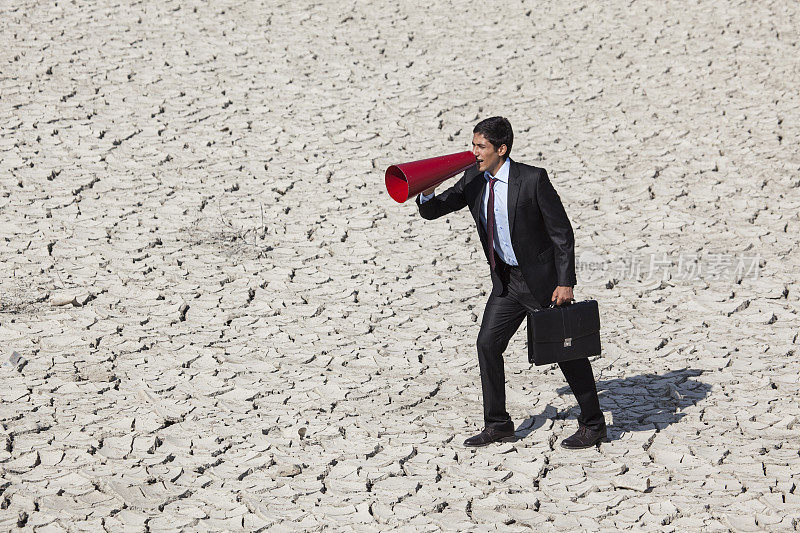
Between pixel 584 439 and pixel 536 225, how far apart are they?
99cm

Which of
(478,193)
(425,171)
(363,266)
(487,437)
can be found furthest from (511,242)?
(363,266)

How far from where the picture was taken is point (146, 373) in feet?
18.1

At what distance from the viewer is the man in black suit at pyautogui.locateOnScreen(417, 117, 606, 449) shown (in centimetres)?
443

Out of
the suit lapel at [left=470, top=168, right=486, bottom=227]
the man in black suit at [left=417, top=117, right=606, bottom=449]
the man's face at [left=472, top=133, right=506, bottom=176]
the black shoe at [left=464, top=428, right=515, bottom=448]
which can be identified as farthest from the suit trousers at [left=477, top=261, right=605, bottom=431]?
the man's face at [left=472, top=133, right=506, bottom=176]

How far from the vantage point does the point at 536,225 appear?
4.48 meters

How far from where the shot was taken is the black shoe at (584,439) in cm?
470

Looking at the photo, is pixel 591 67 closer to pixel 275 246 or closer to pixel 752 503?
pixel 275 246

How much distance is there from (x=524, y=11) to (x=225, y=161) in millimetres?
4040

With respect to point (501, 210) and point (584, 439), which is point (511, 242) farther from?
point (584, 439)

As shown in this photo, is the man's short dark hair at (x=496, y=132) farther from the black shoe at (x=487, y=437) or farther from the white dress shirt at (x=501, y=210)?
the black shoe at (x=487, y=437)

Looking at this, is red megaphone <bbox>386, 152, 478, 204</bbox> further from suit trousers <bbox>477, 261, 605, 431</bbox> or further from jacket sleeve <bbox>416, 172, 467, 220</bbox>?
suit trousers <bbox>477, 261, 605, 431</bbox>

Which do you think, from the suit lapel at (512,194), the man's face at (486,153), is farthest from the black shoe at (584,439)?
the man's face at (486,153)

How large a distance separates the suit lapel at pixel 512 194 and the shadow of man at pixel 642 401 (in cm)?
104

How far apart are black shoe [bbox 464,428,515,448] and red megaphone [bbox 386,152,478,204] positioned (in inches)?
44.1
